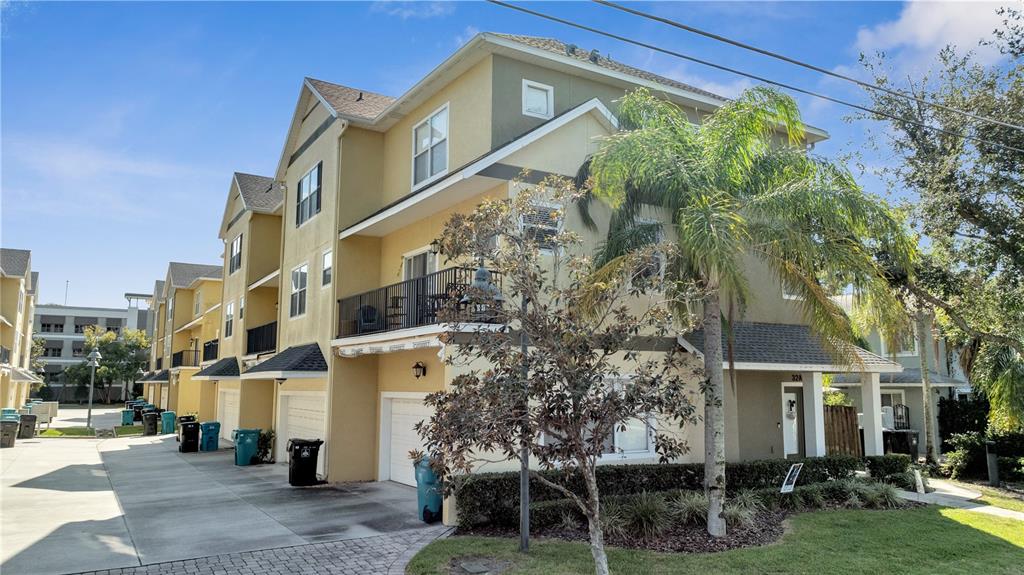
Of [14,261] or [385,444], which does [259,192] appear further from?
[14,261]

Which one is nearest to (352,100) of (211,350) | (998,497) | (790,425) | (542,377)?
(542,377)

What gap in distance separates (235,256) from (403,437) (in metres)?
17.0

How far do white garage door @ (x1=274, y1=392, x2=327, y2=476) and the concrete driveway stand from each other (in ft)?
3.89

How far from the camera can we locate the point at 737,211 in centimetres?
1157

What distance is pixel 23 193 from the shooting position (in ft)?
46.3

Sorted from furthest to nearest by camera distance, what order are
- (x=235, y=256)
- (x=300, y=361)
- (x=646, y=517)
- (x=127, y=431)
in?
1. (x=127, y=431)
2. (x=235, y=256)
3. (x=300, y=361)
4. (x=646, y=517)

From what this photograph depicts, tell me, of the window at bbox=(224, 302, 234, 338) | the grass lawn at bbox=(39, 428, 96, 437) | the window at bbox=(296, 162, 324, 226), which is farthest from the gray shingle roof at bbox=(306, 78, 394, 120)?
the grass lawn at bbox=(39, 428, 96, 437)

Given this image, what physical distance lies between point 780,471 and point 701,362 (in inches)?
109

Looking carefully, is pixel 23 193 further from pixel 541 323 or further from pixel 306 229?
pixel 541 323

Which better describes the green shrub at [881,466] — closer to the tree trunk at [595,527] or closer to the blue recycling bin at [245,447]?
the tree trunk at [595,527]

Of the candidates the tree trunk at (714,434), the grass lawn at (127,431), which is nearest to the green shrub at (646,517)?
the tree trunk at (714,434)

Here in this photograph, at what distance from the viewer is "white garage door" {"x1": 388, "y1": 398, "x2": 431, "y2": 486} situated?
15.7m

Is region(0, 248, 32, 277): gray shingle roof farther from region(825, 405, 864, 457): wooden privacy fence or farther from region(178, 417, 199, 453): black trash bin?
region(825, 405, 864, 457): wooden privacy fence

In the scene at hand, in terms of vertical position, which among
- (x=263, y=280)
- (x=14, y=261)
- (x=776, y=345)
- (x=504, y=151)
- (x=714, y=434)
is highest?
(x=14, y=261)
